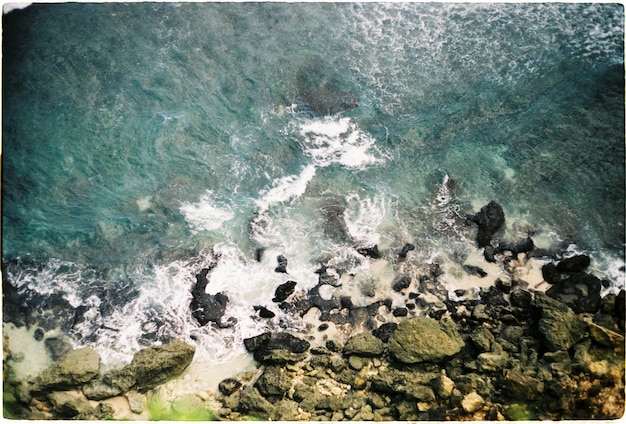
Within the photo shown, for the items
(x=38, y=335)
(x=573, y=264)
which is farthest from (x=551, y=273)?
(x=38, y=335)

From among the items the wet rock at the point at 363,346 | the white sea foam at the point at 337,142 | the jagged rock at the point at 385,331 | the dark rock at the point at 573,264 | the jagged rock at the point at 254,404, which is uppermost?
the white sea foam at the point at 337,142

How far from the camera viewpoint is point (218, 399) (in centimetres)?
955

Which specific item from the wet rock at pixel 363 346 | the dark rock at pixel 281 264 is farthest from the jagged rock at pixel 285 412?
the dark rock at pixel 281 264

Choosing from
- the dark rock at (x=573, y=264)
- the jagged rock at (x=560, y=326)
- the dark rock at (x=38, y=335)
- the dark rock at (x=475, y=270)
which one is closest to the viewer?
the jagged rock at (x=560, y=326)

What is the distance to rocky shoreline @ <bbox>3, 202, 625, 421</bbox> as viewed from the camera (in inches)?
345

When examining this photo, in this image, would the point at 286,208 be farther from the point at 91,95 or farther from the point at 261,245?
the point at 91,95

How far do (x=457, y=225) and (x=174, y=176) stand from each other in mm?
6577

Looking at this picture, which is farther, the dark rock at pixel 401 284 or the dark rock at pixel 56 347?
the dark rock at pixel 401 284

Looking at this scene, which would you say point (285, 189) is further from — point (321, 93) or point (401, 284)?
point (401, 284)

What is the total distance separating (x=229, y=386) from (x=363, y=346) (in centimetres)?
272

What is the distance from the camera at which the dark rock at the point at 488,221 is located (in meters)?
10.9

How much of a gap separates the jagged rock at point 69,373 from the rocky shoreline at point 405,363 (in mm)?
19

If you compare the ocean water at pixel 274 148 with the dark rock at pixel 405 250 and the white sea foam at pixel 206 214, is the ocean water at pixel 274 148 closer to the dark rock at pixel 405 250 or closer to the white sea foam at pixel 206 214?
the white sea foam at pixel 206 214

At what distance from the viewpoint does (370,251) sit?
430 inches
